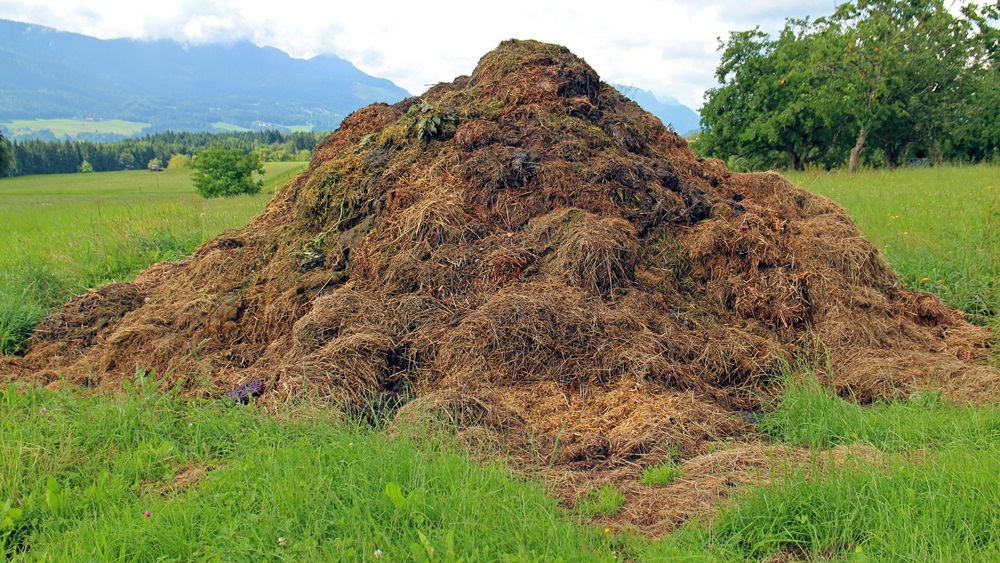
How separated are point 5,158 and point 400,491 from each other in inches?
2414

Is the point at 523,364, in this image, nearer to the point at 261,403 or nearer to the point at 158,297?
the point at 261,403

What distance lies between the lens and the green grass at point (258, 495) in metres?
2.36

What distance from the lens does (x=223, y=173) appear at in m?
31.6

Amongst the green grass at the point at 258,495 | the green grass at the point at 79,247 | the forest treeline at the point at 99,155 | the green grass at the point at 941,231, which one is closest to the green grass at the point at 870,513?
the green grass at the point at 258,495

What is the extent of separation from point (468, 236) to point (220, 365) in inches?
82.3

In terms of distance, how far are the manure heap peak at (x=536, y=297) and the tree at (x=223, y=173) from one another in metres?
27.2

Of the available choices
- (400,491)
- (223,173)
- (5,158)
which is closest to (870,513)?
(400,491)

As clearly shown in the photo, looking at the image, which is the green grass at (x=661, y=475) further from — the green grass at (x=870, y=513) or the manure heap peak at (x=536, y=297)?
the green grass at (x=870, y=513)

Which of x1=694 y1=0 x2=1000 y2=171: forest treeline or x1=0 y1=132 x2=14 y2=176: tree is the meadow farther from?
x1=0 y1=132 x2=14 y2=176: tree

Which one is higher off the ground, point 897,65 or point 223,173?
point 897,65

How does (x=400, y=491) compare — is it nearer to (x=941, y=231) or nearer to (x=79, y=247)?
(x=79, y=247)

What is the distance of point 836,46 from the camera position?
1756 cm

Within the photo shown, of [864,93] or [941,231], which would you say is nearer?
[941,231]

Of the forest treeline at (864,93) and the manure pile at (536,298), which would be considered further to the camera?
the forest treeline at (864,93)
